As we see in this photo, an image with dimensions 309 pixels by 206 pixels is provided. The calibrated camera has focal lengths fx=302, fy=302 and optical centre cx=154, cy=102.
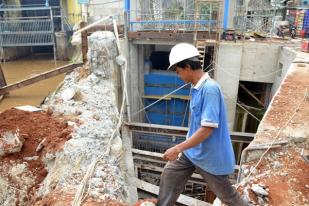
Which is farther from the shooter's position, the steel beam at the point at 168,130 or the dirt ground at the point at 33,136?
the steel beam at the point at 168,130

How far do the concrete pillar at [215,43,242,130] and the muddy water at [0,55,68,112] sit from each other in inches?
253

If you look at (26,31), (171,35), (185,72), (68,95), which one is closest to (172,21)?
(171,35)

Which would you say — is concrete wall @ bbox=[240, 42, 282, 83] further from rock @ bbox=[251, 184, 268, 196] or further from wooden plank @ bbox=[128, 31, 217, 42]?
rock @ bbox=[251, 184, 268, 196]

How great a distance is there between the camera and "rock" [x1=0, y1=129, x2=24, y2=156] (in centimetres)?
421

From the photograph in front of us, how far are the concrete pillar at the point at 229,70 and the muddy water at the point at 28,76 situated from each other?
253 inches

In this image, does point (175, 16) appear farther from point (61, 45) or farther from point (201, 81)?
point (201, 81)

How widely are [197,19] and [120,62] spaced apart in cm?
417

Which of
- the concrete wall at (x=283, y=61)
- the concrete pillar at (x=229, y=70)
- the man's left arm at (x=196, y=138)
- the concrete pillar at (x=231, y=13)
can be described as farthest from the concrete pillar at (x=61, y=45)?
the man's left arm at (x=196, y=138)

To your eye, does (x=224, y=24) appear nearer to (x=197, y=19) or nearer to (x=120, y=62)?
(x=197, y=19)

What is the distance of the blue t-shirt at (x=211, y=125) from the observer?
2.17 meters

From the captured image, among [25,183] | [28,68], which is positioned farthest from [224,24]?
[28,68]

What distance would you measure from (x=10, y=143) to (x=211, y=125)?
128 inches

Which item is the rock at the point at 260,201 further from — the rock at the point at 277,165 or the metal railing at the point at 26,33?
the metal railing at the point at 26,33

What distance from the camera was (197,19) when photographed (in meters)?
9.91
